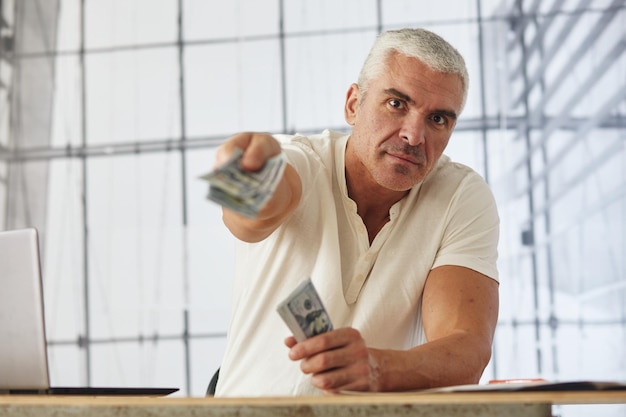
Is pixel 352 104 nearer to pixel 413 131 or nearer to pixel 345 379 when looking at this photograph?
pixel 413 131

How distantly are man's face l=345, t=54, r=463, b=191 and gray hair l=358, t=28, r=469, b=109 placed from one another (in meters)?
0.02

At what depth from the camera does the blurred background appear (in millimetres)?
7027

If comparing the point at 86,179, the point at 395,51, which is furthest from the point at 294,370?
the point at 86,179

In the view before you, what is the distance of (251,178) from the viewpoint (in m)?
1.40

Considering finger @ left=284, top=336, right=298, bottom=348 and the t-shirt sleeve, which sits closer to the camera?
finger @ left=284, top=336, right=298, bottom=348

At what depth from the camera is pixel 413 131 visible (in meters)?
1.99

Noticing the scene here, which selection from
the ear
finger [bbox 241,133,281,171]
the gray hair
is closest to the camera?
finger [bbox 241,133,281,171]

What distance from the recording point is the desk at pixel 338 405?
1123 mm

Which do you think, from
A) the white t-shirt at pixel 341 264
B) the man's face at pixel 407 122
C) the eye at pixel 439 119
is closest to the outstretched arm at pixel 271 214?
the white t-shirt at pixel 341 264

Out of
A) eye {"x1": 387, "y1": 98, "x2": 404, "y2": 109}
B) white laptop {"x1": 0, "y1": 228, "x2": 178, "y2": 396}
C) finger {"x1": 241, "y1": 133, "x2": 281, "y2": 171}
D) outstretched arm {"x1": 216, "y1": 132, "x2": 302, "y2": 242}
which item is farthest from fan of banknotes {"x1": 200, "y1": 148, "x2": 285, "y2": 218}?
eye {"x1": 387, "y1": 98, "x2": 404, "y2": 109}

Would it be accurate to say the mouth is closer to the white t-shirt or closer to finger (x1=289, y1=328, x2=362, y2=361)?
the white t-shirt

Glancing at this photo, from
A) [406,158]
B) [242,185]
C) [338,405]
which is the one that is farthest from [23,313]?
[406,158]

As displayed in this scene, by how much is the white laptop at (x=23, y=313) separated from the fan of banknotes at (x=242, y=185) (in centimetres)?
55

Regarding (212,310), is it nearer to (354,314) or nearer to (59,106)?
(59,106)
